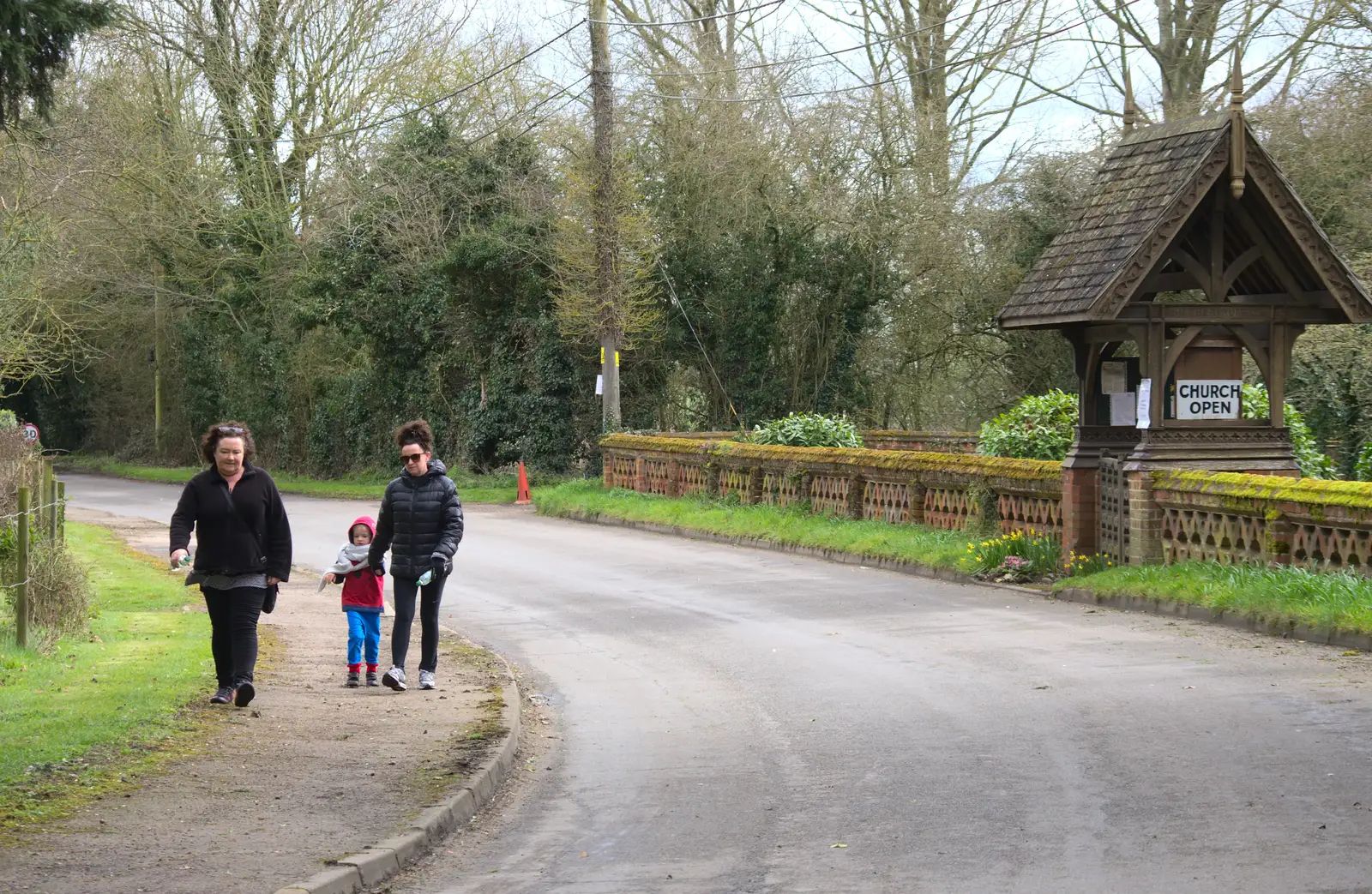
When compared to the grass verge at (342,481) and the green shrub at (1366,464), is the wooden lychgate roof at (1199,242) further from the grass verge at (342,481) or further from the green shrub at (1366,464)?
the grass verge at (342,481)

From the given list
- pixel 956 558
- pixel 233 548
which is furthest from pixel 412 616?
A: pixel 956 558

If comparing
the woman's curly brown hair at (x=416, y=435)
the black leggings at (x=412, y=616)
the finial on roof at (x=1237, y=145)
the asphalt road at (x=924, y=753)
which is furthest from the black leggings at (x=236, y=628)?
the finial on roof at (x=1237, y=145)

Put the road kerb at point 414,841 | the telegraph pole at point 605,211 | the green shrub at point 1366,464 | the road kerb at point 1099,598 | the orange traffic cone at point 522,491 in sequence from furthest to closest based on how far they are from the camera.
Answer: the orange traffic cone at point 522,491
the telegraph pole at point 605,211
the green shrub at point 1366,464
the road kerb at point 1099,598
the road kerb at point 414,841

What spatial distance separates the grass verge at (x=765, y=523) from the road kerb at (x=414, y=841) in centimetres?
1055

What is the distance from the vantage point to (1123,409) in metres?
17.2

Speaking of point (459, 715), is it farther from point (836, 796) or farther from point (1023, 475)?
point (1023, 475)

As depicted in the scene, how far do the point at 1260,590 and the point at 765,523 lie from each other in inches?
406

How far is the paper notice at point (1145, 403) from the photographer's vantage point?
1628cm

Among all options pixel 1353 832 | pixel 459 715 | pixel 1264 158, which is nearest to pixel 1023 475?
pixel 1264 158

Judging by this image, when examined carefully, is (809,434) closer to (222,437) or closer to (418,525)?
(418,525)

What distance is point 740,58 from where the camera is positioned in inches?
1542

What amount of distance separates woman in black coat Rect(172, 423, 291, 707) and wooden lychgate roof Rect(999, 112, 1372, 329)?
8.87 meters

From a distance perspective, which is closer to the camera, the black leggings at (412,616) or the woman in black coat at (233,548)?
the woman in black coat at (233,548)

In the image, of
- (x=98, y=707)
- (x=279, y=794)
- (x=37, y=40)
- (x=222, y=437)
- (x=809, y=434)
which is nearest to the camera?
(x=37, y=40)
